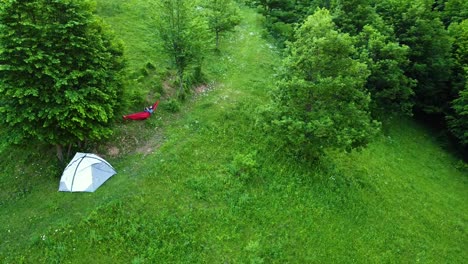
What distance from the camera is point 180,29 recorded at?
2747 centimetres

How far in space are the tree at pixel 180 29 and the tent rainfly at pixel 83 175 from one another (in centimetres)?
1030

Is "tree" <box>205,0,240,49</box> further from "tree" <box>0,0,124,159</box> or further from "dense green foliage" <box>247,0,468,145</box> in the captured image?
"tree" <box>0,0,124,159</box>

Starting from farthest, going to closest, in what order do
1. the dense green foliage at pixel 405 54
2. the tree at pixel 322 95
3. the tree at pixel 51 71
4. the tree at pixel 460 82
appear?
the tree at pixel 460 82 < the dense green foliage at pixel 405 54 < the tree at pixel 322 95 < the tree at pixel 51 71

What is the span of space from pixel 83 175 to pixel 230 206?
28.8 ft

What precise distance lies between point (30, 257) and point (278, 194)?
1429 cm

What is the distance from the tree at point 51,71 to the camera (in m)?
19.5

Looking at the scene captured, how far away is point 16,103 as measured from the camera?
2022cm

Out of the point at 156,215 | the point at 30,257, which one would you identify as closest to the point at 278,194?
the point at 156,215

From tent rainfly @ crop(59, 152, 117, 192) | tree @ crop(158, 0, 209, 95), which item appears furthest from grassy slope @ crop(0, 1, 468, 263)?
tree @ crop(158, 0, 209, 95)

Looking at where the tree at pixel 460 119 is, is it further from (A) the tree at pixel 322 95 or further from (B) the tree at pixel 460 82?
(A) the tree at pixel 322 95

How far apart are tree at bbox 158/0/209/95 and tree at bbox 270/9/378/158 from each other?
24.7 feet

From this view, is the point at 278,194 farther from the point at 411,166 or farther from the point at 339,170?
the point at 411,166

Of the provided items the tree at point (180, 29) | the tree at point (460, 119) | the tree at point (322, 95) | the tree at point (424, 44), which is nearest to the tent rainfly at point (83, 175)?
the tree at point (180, 29)

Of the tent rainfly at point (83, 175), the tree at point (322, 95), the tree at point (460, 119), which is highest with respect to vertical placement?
the tree at point (322, 95)
